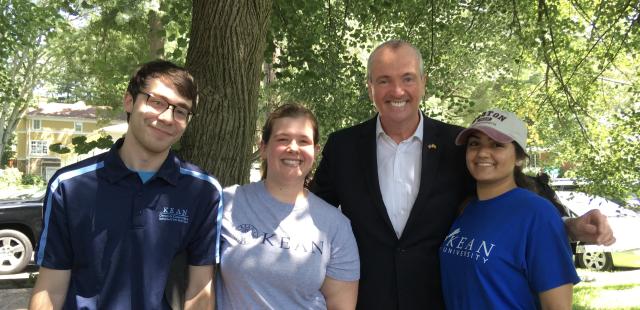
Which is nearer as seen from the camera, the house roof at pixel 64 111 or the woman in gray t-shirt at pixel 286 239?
the woman in gray t-shirt at pixel 286 239

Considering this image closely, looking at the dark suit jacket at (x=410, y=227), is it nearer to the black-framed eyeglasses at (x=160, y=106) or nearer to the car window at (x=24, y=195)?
the black-framed eyeglasses at (x=160, y=106)

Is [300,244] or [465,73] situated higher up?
[465,73]

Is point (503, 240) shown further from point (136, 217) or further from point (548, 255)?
point (136, 217)

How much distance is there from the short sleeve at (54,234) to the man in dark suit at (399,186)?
1321mm

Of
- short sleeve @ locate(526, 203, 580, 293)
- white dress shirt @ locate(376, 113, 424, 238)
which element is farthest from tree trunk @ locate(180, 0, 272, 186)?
short sleeve @ locate(526, 203, 580, 293)

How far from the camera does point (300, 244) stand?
7.39ft

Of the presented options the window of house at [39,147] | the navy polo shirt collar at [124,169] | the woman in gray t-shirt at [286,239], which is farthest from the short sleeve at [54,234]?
the window of house at [39,147]

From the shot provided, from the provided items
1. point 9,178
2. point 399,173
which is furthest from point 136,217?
point 9,178

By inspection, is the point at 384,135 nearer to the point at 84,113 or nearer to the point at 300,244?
the point at 300,244

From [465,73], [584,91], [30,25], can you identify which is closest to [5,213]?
[30,25]

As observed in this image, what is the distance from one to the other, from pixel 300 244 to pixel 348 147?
84 centimetres

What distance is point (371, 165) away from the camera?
9.26ft

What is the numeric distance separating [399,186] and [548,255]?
821mm

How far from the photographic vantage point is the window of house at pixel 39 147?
50144 millimetres
